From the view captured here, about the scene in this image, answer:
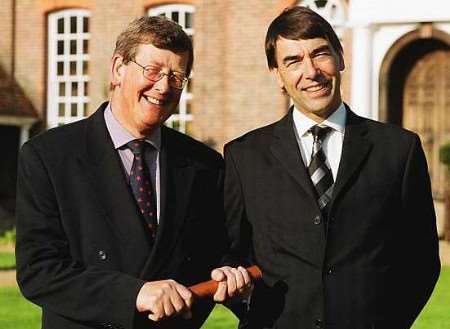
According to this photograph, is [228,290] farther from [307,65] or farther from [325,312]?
[307,65]

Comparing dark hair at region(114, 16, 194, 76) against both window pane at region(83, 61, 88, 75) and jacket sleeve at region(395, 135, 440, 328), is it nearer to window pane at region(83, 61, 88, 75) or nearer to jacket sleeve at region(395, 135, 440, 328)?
jacket sleeve at region(395, 135, 440, 328)

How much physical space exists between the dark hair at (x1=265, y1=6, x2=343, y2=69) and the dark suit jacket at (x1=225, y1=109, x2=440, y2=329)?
0.31 m

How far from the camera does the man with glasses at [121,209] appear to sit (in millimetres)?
3273

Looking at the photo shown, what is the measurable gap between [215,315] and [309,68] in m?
7.00

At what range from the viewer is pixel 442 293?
11.8 meters

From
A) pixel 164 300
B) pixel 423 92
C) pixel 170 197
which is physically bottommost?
pixel 164 300

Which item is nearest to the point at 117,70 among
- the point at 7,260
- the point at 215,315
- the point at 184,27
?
the point at 215,315

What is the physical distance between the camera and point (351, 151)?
12.4ft

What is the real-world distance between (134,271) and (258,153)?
76cm

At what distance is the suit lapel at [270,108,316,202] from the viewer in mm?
3760

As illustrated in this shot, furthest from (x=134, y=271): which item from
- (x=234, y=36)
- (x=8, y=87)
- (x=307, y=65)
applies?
(x=8, y=87)

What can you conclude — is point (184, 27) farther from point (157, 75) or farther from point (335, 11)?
point (157, 75)

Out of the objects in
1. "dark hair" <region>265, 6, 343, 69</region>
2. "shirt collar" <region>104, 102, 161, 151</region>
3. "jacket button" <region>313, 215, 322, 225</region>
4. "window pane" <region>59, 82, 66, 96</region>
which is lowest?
"jacket button" <region>313, 215, 322, 225</region>

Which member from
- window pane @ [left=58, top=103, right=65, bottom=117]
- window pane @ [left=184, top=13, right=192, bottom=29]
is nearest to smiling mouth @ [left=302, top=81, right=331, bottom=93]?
window pane @ [left=184, top=13, right=192, bottom=29]
